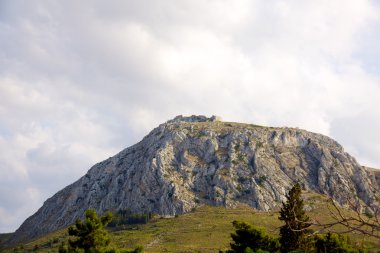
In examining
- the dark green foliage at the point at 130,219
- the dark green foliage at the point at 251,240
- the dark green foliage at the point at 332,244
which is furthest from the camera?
the dark green foliage at the point at 130,219

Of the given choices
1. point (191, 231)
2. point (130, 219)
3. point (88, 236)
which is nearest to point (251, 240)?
point (88, 236)

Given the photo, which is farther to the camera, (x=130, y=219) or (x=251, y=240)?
(x=130, y=219)

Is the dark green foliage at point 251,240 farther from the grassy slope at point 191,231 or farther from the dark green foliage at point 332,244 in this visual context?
the grassy slope at point 191,231

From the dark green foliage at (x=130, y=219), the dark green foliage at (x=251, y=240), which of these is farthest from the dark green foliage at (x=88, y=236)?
the dark green foliage at (x=130, y=219)

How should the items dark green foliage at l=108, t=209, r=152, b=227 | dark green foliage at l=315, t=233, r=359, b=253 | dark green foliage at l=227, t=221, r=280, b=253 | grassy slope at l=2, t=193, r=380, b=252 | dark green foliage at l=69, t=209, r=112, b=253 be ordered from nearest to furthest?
1. dark green foliage at l=69, t=209, r=112, b=253
2. dark green foliage at l=227, t=221, r=280, b=253
3. dark green foliage at l=315, t=233, r=359, b=253
4. grassy slope at l=2, t=193, r=380, b=252
5. dark green foliage at l=108, t=209, r=152, b=227

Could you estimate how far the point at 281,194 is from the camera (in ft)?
645

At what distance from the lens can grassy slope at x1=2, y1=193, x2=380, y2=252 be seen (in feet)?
440

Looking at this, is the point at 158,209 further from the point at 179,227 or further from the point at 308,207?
the point at 308,207

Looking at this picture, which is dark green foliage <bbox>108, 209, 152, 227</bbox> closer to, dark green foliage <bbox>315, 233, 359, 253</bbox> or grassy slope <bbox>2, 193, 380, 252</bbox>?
grassy slope <bbox>2, 193, 380, 252</bbox>

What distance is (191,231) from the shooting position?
15425 centimetres

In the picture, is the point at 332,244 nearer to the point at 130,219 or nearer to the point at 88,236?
the point at 88,236

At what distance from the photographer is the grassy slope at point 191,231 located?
134125 mm

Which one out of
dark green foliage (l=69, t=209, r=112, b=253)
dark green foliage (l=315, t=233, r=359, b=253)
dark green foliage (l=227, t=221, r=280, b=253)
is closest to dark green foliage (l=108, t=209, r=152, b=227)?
dark green foliage (l=315, t=233, r=359, b=253)

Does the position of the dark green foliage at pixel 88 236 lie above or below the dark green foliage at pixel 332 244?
above
